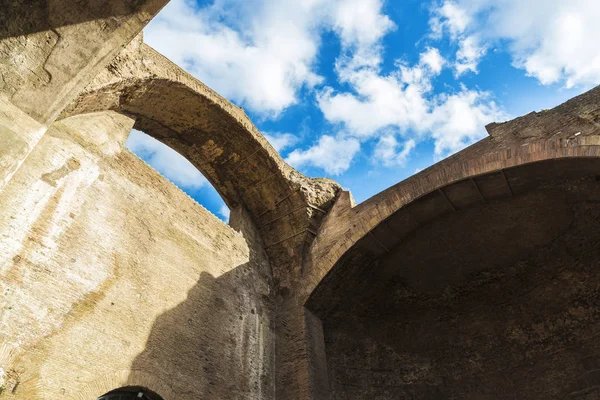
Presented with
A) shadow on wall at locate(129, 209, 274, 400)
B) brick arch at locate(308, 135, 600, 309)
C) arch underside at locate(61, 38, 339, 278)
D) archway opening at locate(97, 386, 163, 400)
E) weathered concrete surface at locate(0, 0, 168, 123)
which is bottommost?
archway opening at locate(97, 386, 163, 400)

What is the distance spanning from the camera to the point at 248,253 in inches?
285

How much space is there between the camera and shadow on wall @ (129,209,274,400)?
4.94 metres

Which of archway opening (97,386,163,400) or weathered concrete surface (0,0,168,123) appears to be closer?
weathered concrete surface (0,0,168,123)

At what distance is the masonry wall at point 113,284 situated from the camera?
390 centimetres

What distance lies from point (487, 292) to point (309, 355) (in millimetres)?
3591

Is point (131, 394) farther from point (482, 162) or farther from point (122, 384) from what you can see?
point (482, 162)

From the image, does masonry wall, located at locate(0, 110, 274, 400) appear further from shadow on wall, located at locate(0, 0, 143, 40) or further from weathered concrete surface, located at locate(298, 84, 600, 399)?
weathered concrete surface, located at locate(298, 84, 600, 399)

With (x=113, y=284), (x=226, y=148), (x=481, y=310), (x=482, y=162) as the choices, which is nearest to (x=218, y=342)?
(x=113, y=284)

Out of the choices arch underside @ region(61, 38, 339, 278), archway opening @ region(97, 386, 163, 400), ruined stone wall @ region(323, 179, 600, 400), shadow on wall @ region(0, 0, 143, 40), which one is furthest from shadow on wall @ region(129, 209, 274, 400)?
shadow on wall @ region(0, 0, 143, 40)

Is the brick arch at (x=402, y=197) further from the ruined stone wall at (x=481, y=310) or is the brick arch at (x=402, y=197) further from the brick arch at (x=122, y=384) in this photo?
the brick arch at (x=122, y=384)

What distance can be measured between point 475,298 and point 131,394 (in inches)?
234

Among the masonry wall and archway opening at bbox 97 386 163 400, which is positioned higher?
the masonry wall

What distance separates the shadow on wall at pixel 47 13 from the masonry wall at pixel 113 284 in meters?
0.72

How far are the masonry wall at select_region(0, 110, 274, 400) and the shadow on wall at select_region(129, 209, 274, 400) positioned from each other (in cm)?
2
